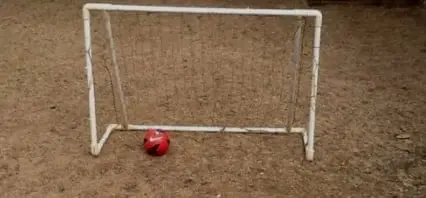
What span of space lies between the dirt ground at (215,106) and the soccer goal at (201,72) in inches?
0.6

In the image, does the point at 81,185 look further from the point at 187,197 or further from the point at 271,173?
the point at 271,173

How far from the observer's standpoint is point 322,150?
2.89 m

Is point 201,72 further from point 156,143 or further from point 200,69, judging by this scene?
point 156,143

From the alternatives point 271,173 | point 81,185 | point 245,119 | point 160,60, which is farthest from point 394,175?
point 160,60

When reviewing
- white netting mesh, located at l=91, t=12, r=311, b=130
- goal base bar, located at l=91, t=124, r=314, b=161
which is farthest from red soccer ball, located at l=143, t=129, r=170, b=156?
white netting mesh, located at l=91, t=12, r=311, b=130

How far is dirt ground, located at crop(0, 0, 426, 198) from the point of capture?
2643mm

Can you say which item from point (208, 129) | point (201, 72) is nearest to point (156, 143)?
point (208, 129)

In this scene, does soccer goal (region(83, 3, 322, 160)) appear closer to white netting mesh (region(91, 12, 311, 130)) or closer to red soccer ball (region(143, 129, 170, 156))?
white netting mesh (region(91, 12, 311, 130))

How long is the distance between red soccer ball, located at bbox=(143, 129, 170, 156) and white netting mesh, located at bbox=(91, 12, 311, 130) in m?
0.32

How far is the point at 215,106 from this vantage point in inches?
131

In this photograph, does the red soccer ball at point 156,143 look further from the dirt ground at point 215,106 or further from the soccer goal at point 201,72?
the soccer goal at point 201,72

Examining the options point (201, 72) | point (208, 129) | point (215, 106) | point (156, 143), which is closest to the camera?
point (156, 143)

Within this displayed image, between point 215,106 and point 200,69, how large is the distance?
1.81 ft

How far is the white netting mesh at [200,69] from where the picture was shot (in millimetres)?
3273
